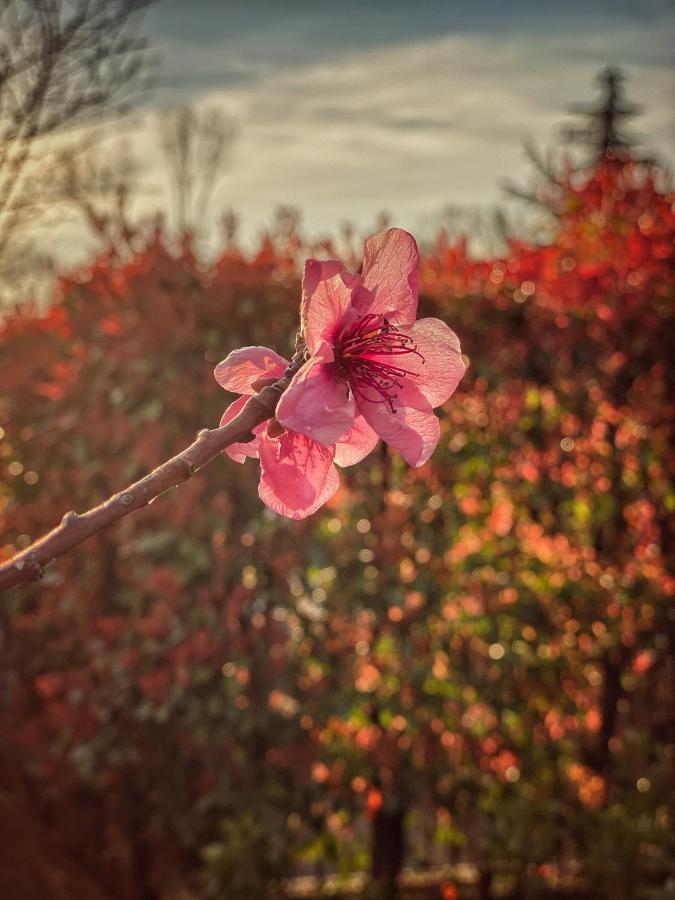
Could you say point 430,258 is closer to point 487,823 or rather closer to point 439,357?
point 487,823

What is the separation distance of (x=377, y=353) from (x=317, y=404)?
13 cm

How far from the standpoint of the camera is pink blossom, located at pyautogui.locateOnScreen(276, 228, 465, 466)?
0.80m

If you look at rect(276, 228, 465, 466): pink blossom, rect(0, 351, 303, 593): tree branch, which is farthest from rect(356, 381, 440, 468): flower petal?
rect(0, 351, 303, 593): tree branch

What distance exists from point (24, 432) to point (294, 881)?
2.41 meters

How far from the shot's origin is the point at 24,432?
4.51 metres

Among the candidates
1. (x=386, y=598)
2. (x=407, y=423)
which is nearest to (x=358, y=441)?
(x=407, y=423)

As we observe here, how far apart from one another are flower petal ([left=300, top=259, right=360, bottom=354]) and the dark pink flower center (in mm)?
20

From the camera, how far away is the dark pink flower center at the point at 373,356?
86 centimetres

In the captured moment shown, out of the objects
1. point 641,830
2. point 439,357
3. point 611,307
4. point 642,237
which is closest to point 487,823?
point 641,830

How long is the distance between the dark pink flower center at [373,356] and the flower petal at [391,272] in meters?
0.02

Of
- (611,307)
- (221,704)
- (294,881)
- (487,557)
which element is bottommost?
(294,881)

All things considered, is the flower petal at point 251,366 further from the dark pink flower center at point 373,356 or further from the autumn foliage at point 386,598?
the autumn foliage at point 386,598

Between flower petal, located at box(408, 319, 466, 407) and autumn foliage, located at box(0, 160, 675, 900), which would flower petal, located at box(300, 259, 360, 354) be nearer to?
flower petal, located at box(408, 319, 466, 407)

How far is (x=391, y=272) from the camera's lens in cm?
87
